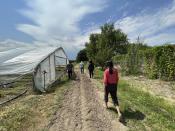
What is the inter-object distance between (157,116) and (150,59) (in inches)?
538

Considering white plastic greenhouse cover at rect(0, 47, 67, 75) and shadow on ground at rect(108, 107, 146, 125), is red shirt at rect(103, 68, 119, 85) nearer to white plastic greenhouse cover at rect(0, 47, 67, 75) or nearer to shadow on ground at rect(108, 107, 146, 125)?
shadow on ground at rect(108, 107, 146, 125)

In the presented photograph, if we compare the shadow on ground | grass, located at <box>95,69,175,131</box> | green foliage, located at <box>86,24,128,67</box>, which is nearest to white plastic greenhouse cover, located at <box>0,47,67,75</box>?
grass, located at <box>95,69,175,131</box>

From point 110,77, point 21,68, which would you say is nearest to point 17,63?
point 21,68

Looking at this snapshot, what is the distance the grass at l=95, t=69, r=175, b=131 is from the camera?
7.60m

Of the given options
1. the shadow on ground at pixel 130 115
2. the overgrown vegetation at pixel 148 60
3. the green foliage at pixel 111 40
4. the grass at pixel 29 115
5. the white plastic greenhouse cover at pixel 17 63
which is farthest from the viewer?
the green foliage at pixel 111 40

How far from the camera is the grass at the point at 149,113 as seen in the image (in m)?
7.60

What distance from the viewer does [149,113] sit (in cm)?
904

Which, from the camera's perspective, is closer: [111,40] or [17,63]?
[17,63]

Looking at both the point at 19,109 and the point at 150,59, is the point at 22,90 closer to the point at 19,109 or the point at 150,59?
the point at 19,109

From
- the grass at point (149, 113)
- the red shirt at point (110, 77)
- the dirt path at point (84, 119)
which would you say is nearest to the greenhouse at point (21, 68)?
the dirt path at point (84, 119)

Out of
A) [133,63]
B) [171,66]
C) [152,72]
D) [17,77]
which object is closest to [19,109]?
[17,77]

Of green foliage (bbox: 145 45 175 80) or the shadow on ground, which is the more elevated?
green foliage (bbox: 145 45 175 80)

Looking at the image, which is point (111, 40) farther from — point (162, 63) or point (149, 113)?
point (149, 113)

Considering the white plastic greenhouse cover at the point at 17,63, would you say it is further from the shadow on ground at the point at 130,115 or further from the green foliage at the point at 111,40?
the green foliage at the point at 111,40
